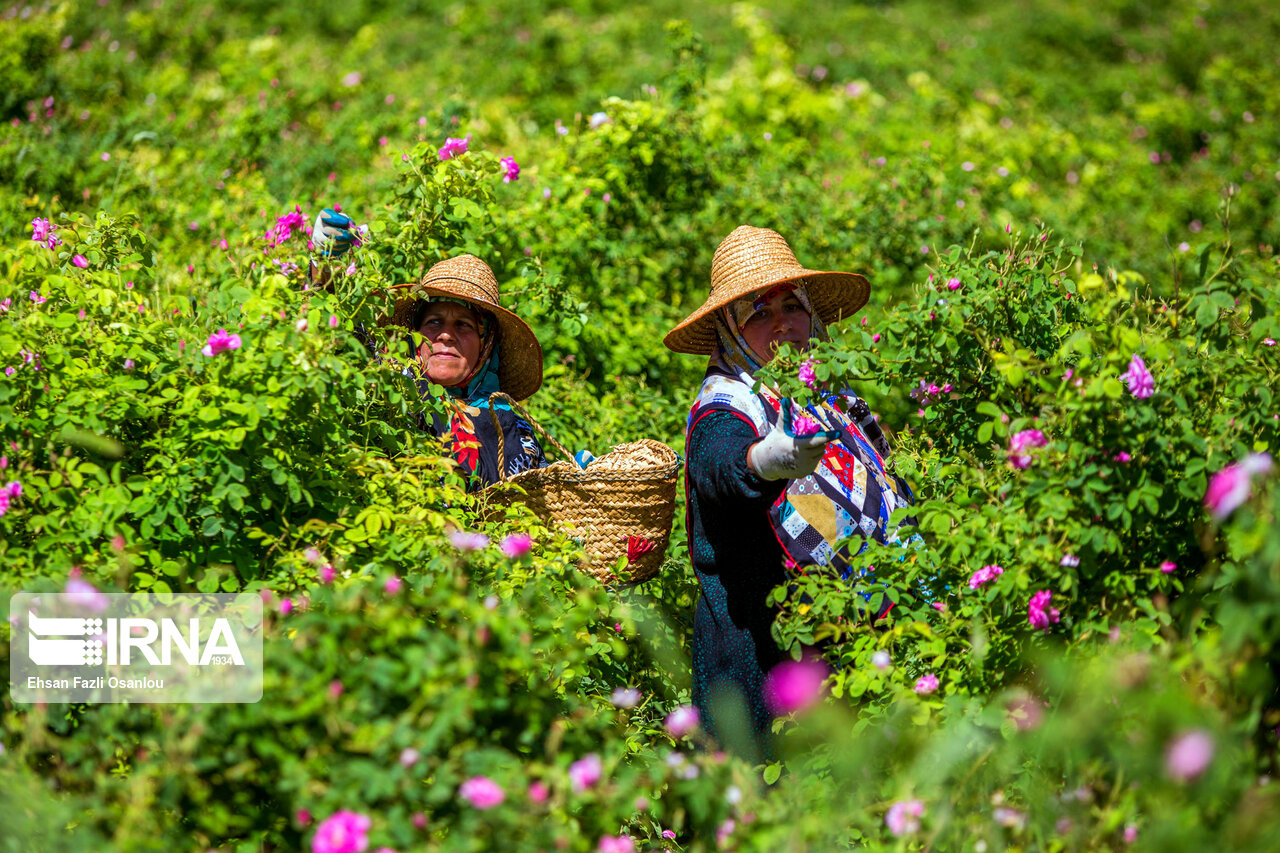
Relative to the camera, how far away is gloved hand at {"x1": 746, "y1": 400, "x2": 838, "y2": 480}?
214 centimetres

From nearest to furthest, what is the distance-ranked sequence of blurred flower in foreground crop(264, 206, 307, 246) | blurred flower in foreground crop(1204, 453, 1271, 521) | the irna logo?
blurred flower in foreground crop(1204, 453, 1271, 521) → the irna logo → blurred flower in foreground crop(264, 206, 307, 246)

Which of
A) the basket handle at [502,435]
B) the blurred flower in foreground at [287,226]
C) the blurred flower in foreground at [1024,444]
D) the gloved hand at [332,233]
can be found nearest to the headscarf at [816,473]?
the blurred flower in foreground at [1024,444]

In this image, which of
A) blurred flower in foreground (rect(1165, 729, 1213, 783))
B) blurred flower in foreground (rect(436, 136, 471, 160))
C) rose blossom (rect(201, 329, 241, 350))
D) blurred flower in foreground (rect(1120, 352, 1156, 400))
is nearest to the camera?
blurred flower in foreground (rect(1165, 729, 1213, 783))

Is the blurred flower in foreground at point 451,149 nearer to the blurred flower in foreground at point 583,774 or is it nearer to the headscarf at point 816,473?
the headscarf at point 816,473

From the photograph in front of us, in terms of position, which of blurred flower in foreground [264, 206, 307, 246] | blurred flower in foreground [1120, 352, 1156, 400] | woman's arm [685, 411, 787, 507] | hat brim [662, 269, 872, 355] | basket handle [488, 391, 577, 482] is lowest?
blurred flower in foreground [1120, 352, 1156, 400]

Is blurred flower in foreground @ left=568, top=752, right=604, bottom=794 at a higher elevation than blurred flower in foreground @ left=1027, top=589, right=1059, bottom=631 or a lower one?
lower

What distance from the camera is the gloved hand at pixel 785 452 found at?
214cm

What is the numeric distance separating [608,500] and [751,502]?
562mm

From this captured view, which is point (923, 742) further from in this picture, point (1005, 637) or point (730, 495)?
point (730, 495)

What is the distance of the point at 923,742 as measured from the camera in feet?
6.40

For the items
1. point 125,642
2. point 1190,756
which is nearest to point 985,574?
point 1190,756

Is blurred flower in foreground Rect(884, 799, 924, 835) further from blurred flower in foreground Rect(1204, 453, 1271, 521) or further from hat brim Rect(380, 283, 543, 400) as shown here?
hat brim Rect(380, 283, 543, 400)

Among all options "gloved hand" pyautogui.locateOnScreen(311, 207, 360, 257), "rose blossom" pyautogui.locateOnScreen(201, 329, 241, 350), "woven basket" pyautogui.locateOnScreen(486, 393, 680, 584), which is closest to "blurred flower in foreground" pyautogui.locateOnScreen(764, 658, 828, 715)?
"woven basket" pyautogui.locateOnScreen(486, 393, 680, 584)

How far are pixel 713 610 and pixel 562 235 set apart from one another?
2396mm
